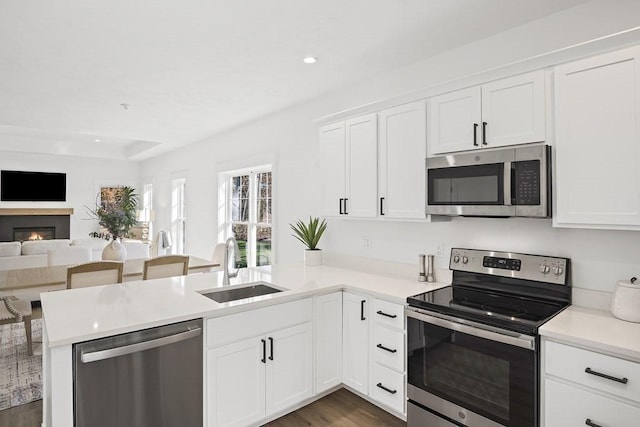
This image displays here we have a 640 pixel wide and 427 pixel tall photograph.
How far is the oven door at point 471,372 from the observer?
1728 mm

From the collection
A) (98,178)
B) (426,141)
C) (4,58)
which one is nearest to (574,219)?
(426,141)

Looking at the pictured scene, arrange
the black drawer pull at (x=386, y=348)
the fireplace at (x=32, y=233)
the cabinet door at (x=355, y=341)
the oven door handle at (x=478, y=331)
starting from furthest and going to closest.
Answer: the fireplace at (x=32, y=233) < the cabinet door at (x=355, y=341) < the black drawer pull at (x=386, y=348) < the oven door handle at (x=478, y=331)

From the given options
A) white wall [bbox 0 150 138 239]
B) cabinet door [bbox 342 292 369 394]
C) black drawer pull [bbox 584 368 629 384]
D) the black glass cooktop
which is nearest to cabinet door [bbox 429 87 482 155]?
the black glass cooktop

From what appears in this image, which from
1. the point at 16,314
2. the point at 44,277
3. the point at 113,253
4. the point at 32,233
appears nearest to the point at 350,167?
the point at 44,277

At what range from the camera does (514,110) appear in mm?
2062

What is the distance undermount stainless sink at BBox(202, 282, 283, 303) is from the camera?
8.25ft

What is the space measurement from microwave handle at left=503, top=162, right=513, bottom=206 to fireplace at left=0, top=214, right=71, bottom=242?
902cm

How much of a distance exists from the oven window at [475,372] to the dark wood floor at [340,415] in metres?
0.48

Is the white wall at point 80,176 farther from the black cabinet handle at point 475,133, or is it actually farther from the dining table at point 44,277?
the black cabinet handle at point 475,133

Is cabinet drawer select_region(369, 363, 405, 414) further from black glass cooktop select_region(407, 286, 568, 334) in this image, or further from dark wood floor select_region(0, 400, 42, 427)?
dark wood floor select_region(0, 400, 42, 427)

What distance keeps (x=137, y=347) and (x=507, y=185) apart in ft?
6.82

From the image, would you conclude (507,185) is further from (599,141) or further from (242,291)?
(242,291)

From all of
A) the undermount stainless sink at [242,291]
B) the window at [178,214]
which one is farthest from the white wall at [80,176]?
the undermount stainless sink at [242,291]

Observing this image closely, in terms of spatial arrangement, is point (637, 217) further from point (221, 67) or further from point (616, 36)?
point (221, 67)
